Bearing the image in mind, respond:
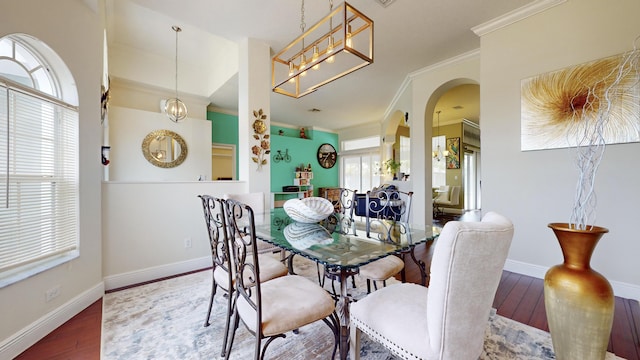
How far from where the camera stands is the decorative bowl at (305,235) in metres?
1.54

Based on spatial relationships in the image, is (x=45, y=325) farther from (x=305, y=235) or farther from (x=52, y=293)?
(x=305, y=235)

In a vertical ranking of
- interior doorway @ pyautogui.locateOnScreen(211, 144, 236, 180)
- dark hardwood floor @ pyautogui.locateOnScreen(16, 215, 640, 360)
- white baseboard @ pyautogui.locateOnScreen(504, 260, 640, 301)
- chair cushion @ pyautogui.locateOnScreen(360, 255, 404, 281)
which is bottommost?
dark hardwood floor @ pyautogui.locateOnScreen(16, 215, 640, 360)

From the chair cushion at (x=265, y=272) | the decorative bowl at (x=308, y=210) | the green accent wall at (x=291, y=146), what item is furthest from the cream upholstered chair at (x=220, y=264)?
the green accent wall at (x=291, y=146)

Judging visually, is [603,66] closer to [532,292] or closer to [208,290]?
[532,292]

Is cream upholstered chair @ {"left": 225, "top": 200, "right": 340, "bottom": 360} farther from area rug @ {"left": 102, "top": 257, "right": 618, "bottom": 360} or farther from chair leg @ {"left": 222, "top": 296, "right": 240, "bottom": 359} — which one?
area rug @ {"left": 102, "top": 257, "right": 618, "bottom": 360}

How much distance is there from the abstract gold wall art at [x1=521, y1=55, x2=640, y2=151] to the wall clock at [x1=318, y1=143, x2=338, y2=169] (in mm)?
6413

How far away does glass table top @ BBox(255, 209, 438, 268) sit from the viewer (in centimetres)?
130

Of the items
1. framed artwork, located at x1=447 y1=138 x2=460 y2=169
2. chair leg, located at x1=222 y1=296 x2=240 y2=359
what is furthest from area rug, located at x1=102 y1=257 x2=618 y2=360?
framed artwork, located at x1=447 y1=138 x2=460 y2=169

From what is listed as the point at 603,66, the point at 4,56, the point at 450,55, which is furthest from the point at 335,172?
the point at 4,56

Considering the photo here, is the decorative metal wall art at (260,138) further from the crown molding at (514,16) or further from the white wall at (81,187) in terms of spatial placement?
the crown molding at (514,16)

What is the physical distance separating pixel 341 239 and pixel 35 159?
7.70 ft

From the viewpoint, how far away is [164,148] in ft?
15.3

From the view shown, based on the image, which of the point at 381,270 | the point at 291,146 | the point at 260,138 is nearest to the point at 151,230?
the point at 260,138

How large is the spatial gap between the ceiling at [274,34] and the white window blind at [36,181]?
164 cm
